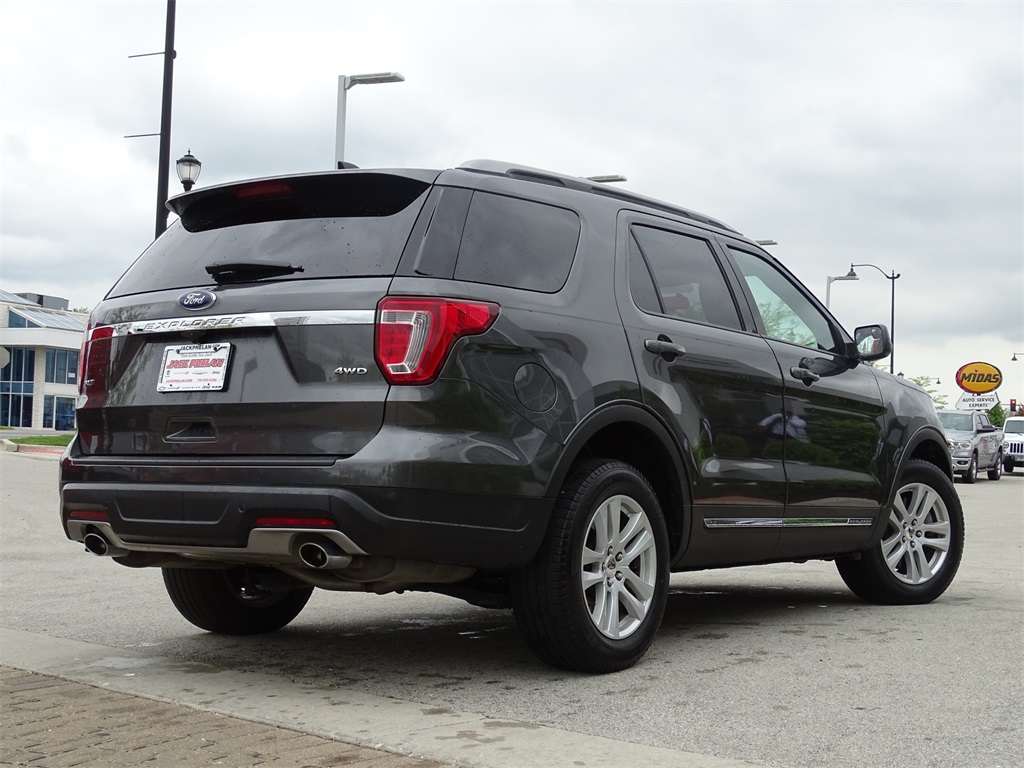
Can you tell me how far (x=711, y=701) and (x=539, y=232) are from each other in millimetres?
1930

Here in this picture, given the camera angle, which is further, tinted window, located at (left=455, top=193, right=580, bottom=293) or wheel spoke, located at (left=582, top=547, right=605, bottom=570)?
wheel spoke, located at (left=582, top=547, right=605, bottom=570)

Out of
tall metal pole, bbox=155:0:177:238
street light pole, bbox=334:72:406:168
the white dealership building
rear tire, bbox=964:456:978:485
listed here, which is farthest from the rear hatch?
the white dealership building

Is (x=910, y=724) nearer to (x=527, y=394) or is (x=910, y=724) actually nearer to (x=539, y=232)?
(x=527, y=394)

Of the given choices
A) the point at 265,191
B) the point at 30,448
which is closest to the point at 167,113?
the point at 30,448

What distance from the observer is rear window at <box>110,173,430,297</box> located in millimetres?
4703

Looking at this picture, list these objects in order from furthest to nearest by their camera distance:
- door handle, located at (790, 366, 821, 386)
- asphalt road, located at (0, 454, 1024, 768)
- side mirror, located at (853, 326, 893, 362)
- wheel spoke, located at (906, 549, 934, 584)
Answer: wheel spoke, located at (906, 549, 934, 584) < side mirror, located at (853, 326, 893, 362) < door handle, located at (790, 366, 821, 386) < asphalt road, located at (0, 454, 1024, 768)

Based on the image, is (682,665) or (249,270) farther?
(682,665)

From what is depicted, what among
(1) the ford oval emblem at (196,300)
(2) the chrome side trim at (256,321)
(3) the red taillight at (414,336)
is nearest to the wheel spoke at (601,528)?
(3) the red taillight at (414,336)

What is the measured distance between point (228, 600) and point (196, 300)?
177cm

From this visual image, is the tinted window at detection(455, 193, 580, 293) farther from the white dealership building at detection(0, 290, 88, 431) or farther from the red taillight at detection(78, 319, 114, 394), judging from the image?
the white dealership building at detection(0, 290, 88, 431)

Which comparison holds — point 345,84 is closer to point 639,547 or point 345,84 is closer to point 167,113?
point 167,113

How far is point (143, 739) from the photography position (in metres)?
4.05

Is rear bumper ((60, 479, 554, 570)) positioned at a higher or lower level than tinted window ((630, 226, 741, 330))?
lower

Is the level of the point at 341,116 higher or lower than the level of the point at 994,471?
higher
